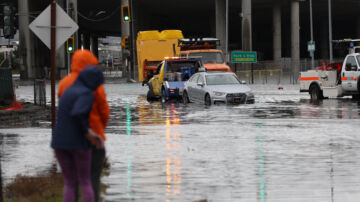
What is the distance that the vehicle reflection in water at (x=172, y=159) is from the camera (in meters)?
9.54

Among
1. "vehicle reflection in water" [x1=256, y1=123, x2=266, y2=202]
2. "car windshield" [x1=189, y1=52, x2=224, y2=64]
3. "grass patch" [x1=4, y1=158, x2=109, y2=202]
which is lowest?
"vehicle reflection in water" [x1=256, y1=123, x2=266, y2=202]

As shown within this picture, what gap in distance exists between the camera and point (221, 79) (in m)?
29.2

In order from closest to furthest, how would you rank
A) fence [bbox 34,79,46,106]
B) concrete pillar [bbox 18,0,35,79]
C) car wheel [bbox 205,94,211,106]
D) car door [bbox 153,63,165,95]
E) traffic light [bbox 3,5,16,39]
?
traffic light [bbox 3,5,16,39]
car wheel [bbox 205,94,211,106]
fence [bbox 34,79,46,106]
car door [bbox 153,63,165,95]
concrete pillar [bbox 18,0,35,79]

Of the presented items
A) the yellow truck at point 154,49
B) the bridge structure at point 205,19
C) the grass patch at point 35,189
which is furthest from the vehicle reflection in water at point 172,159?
the bridge structure at point 205,19

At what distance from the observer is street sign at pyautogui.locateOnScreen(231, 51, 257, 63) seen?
57500 millimetres

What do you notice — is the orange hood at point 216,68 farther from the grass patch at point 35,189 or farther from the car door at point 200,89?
the grass patch at point 35,189

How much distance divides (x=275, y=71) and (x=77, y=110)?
186 ft

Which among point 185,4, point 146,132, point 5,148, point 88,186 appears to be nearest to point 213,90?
point 146,132

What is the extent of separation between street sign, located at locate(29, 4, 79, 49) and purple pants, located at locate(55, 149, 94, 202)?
5.98 metres

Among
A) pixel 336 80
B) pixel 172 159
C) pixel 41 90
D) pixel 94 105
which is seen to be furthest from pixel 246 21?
pixel 94 105

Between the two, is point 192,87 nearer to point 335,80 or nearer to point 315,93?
point 315,93

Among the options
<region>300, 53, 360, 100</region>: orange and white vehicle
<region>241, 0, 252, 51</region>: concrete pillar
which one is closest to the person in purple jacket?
<region>300, 53, 360, 100</region>: orange and white vehicle

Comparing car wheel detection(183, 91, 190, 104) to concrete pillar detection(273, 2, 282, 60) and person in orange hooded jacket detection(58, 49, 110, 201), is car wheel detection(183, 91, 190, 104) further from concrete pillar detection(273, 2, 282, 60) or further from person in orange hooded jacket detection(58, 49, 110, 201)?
concrete pillar detection(273, 2, 282, 60)

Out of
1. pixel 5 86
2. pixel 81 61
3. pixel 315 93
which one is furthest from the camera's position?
pixel 315 93
